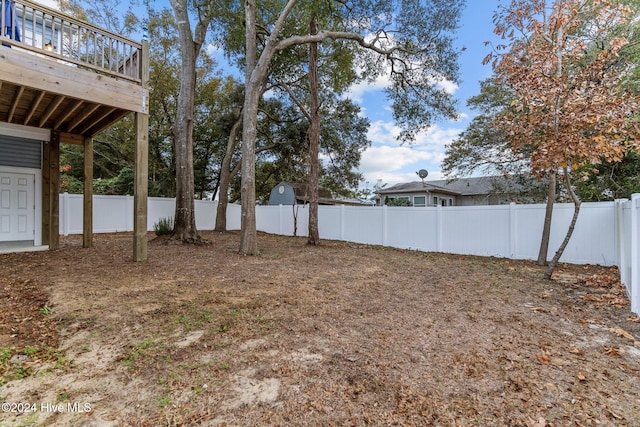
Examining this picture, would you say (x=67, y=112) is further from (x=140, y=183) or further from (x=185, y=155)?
(x=185, y=155)

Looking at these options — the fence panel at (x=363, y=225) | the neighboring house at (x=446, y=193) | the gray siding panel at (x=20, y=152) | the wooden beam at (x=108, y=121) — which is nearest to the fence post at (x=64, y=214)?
the gray siding panel at (x=20, y=152)

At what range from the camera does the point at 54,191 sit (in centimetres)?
726

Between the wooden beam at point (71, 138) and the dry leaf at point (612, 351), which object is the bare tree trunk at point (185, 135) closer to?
the wooden beam at point (71, 138)

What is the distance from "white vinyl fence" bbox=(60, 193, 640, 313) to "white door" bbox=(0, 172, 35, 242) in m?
3.73

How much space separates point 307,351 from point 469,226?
7.09 metres

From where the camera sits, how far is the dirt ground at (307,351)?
1.78 m

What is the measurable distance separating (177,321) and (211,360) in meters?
0.92

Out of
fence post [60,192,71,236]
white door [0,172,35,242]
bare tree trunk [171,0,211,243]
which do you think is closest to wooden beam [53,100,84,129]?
white door [0,172,35,242]

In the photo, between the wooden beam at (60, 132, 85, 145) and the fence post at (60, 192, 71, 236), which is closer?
the wooden beam at (60, 132, 85, 145)

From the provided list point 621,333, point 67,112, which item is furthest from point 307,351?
point 67,112

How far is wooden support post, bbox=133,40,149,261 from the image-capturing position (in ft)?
17.5

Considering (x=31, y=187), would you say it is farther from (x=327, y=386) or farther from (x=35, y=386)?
(x=327, y=386)

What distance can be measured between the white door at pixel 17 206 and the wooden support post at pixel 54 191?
0.33 meters

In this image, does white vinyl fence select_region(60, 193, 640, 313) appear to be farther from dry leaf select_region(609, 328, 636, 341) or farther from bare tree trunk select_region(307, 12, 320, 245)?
bare tree trunk select_region(307, 12, 320, 245)
